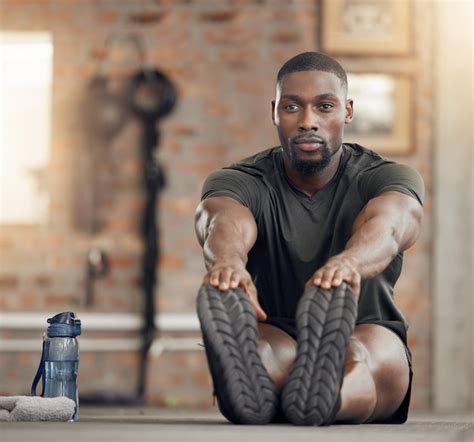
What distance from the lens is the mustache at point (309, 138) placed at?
2393 mm

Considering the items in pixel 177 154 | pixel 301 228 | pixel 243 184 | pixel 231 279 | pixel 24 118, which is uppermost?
pixel 24 118

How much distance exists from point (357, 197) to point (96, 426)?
904 millimetres

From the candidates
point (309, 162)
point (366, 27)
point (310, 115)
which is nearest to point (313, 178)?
point (309, 162)

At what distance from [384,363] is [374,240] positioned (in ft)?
0.92

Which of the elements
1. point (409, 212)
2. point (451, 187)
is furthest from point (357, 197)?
point (451, 187)

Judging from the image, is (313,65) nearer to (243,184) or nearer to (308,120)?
(308,120)

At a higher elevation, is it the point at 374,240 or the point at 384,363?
the point at 374,240

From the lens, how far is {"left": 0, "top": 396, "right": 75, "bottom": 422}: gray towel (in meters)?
2.16

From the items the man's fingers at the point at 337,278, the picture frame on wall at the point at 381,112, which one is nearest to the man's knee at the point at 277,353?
the man's fingers at the point at 337,278

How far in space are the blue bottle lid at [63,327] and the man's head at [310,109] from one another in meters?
0.65

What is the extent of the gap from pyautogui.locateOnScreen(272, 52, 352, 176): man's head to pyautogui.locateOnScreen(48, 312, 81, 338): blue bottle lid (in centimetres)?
65

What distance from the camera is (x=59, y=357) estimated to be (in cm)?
241

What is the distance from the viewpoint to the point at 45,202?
5051 millimetres

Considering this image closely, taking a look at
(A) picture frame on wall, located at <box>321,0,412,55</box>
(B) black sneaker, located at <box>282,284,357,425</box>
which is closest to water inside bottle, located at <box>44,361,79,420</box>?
(B) black sneaker, located at <box>282,284,357,425</box>
